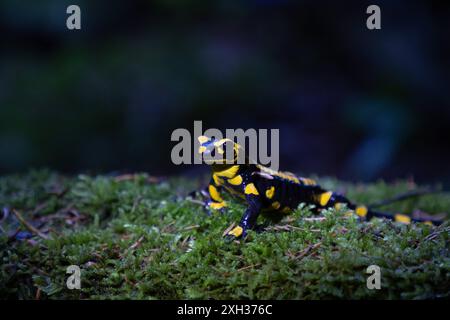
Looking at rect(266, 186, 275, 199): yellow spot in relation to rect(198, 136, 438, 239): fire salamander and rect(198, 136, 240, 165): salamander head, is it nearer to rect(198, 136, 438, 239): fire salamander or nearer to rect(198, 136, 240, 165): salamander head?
rect(198, 136, 438, 239): fire salamander

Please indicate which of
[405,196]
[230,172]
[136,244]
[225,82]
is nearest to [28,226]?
[136,244]

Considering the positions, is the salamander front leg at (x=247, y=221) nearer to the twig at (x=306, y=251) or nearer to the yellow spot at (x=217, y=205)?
the yellow spot at (x=217, y=205)

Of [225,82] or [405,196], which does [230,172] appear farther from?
[225,82]

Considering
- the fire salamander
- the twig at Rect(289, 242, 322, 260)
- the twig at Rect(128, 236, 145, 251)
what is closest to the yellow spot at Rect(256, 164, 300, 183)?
the fire salamander

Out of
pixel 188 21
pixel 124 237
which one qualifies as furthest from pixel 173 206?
pixel 188 21

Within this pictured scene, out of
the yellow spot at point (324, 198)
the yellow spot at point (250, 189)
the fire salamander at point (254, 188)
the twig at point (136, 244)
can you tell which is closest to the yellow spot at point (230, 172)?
the fire salamander at point (254, 188)
